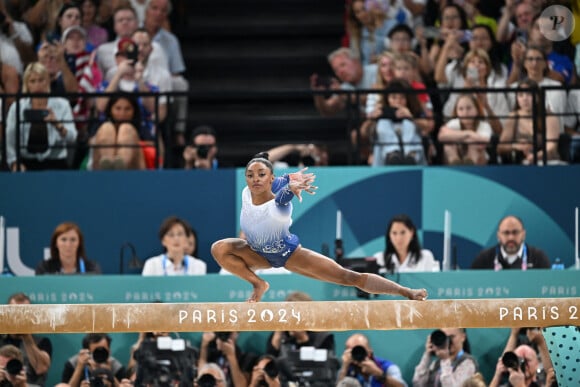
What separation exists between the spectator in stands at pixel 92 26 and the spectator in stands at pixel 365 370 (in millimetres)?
4895

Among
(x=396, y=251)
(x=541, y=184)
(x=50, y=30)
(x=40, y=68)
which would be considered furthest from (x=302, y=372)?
(x=50, y=30)

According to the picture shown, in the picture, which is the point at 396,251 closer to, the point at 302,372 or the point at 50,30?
the point at 302,372

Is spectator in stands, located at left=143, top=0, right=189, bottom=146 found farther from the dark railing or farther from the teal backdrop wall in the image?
the teal backdrop wall

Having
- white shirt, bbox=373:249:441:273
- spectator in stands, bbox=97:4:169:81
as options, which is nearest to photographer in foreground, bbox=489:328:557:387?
white shirt, bbox=373:249:441:273

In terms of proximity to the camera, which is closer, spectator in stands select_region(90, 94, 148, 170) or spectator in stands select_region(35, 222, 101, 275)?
spectator in stands select_region(35, 222, 101, 275)

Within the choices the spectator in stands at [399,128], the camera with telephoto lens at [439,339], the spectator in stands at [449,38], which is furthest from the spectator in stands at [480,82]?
the camera with telephoto lens at [439,339]

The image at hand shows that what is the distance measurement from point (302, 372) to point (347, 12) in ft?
15.7

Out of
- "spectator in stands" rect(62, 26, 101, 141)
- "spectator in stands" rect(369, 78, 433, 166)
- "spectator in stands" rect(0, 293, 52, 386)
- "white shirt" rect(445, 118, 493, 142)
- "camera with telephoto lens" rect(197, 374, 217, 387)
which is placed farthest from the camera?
"spectator in stands" rect(62, 26, 101, 141)

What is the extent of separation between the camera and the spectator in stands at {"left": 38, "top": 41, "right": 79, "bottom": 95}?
43.3ft

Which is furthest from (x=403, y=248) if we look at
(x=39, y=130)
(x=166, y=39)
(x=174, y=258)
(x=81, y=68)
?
(x=81, y=68)

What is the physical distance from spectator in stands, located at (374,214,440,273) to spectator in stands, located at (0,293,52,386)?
3129mm

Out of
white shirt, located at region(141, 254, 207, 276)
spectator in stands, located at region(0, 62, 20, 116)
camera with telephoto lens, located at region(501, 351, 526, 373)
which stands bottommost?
camera with telephoto lens, located at region(501, 351, 526, 373)

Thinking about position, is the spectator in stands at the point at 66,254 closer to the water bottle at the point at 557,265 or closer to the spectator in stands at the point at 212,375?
the spectator in stands at the point at 212,375

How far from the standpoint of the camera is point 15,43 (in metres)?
13.6
